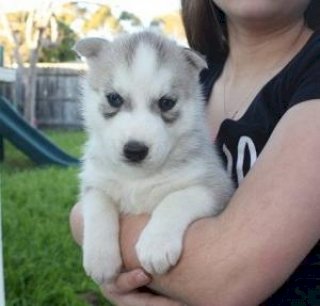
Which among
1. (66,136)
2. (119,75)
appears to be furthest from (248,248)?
(66,136)

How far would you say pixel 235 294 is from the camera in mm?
1562

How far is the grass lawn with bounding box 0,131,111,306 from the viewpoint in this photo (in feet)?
12.1

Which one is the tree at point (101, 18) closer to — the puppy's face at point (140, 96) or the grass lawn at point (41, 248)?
the grass lawn at point (41, 248)

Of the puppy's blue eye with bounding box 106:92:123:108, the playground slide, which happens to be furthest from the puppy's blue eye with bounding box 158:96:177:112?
the playground slide

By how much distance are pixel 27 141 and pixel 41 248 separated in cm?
424

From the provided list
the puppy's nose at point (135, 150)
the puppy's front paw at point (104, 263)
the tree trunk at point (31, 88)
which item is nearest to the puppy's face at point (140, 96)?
the puppy's nose at point (135, 150)

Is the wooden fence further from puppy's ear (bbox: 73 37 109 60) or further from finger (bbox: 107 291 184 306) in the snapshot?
finger (bbox: 107 291 184 306)

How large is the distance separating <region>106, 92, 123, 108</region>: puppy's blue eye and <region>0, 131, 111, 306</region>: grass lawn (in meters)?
1.91

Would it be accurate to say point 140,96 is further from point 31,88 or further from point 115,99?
point 31,88

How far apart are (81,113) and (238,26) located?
0.64 metres

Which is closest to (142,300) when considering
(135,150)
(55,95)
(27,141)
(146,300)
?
(146,300)

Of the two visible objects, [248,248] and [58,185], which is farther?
[58,185]

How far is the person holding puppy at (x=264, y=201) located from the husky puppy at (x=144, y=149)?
7cm

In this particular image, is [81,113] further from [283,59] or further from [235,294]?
[235,294]
